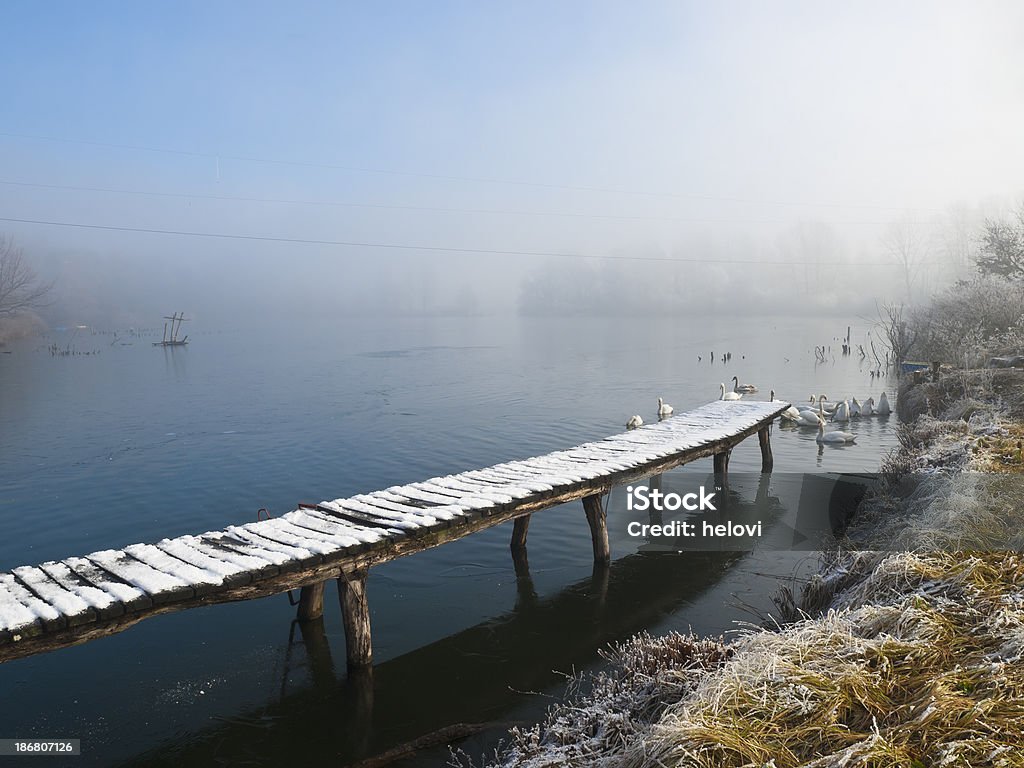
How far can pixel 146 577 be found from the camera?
23.9 feet

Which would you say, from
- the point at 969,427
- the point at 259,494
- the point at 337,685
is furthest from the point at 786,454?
the point at 337,685

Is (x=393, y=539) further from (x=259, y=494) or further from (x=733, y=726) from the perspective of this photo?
(x=259, y=494)

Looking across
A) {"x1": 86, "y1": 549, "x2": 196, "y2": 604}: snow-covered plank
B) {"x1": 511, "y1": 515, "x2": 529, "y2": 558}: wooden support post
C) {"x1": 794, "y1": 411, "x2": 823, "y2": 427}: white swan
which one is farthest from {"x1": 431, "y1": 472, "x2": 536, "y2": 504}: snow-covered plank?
{"x1": 794, "y1": 411, "x2": 823, "y2": 427}: white swan

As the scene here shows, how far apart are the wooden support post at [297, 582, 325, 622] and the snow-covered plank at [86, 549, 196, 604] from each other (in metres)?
2.72

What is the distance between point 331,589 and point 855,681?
843 centimetres

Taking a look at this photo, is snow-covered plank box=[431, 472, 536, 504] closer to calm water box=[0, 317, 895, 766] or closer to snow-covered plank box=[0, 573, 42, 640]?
calm water box=[0, 317, 895, 766]

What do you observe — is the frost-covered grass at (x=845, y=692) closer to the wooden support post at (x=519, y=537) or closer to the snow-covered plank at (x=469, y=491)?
the snow-covered plank at (x=469, y=491)

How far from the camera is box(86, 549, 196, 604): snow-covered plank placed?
693cm

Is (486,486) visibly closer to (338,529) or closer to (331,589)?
(338,529)

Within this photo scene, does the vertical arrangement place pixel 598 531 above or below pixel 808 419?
above

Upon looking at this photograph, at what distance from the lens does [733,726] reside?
183 inches

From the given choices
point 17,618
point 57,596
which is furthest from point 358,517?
point 17,618

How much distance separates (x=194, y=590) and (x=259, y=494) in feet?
34.9

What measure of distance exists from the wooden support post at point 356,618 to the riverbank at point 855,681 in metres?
2.32
